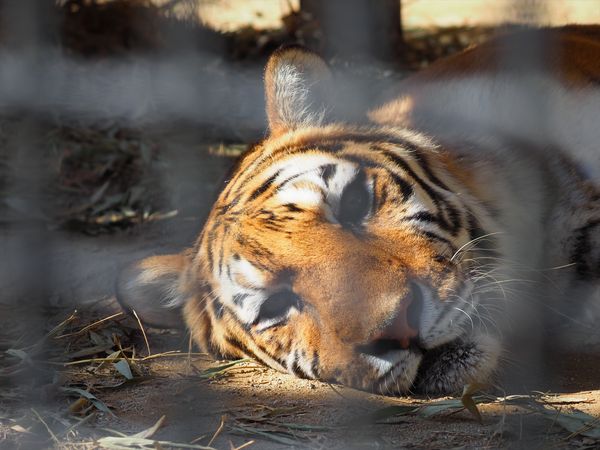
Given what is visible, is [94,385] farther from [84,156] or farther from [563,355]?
[84,156]

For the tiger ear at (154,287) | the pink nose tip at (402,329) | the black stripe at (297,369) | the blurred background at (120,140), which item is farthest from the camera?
the tiger ear at (154,287)

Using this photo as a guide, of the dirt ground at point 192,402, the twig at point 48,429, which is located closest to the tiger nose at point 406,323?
the dirt ground at point 192,402

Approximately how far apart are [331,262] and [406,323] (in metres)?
0.18

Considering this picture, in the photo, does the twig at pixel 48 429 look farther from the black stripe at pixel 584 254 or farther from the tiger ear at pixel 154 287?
the black stripe at pixel 584 254

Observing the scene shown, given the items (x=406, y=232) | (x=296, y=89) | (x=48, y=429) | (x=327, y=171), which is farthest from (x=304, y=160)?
(x=48, y=429)

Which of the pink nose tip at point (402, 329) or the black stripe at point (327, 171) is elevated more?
the black stripe at point (327, 171)

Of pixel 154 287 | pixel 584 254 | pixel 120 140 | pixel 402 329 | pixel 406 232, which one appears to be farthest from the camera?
pixel 120 140

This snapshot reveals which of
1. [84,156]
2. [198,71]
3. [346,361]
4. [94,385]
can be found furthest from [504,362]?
[84,156]

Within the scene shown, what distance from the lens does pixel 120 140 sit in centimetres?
351

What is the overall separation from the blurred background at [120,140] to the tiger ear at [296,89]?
0.12m

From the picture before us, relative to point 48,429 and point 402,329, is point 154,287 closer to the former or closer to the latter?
point 48,429

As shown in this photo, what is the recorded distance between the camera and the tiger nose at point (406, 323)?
4.99 feet

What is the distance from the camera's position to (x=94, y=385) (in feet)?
6.15

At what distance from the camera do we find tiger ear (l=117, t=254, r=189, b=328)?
2.06 meters
